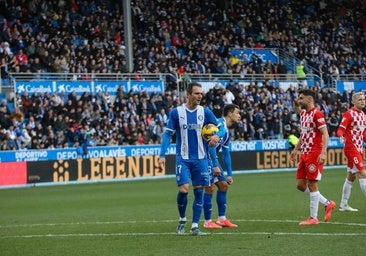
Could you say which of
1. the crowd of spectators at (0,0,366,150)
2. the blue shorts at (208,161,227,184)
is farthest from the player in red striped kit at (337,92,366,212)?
the crowd of spectators at (0,0,366,150)

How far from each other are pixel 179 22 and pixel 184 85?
567 cm

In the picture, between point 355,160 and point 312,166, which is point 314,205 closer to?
point 312,166

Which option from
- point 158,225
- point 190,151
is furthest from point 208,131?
point 158,225

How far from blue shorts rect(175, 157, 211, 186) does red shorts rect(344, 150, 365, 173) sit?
4811mm

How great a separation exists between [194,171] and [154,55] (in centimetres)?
2852

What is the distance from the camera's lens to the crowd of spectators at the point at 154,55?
113 ft

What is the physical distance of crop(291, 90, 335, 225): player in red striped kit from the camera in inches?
579

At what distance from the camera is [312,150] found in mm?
14859

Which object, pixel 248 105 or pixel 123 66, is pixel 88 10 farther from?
pixel 248 105

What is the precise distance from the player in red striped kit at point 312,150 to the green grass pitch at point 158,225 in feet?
1.33

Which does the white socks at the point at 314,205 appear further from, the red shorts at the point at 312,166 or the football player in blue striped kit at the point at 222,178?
the football player in blue striped kit at the point at 222,178

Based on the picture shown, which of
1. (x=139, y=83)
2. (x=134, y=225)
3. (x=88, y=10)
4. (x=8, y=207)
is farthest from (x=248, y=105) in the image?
(x=134, y=225)

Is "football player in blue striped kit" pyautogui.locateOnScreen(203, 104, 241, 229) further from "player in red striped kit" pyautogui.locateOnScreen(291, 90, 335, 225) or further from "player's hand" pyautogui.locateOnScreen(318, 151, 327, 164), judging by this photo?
"player's hand" pyautogui.locateOnScreen(318, 151, 327, 164)

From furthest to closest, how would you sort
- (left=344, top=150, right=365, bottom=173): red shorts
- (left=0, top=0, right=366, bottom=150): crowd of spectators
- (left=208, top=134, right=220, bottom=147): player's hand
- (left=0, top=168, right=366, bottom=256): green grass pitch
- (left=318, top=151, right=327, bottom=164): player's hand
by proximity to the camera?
(left=0, top=0, right=366, bottom=150): crowd of spectators
(left=344, top=150, right=365, bottom=173): red shorts
(left=318, top=151, right=327, bottom=164): player's hand
(left=208, top=134, right=220, bottom=147): player's hand
(left=0, top=168, right=366, bottom=256): green grass pitch
